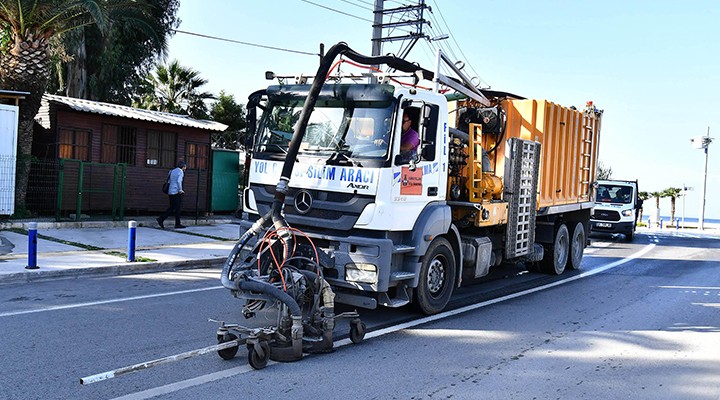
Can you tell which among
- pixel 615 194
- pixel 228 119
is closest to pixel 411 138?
pixel 615 194

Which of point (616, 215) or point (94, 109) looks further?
point (616, 215)

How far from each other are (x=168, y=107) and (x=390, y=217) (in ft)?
78.5

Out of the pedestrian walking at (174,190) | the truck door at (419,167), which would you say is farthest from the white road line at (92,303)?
the pedestrian walking at (174,190)

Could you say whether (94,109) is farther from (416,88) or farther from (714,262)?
(714,262)

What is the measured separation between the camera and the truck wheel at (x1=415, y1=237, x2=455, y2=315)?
7.77 m

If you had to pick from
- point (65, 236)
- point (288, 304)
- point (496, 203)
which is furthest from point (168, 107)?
point (288, 304)

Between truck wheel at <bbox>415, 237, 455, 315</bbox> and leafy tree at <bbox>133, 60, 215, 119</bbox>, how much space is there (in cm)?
2246

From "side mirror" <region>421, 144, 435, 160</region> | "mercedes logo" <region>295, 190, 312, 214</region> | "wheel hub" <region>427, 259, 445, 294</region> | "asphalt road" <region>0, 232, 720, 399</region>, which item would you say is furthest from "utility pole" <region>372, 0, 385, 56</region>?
"mercedes logo" <region>295, 190, 312, 214</region>

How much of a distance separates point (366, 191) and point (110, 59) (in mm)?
25122

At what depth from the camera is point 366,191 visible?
706 centimetres

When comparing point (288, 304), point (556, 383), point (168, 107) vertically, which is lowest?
point (556, 383)

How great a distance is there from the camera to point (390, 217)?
712 centimetres

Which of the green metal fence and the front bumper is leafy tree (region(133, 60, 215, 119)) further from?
the front bumper

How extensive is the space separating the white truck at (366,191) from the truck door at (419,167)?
0.01m
